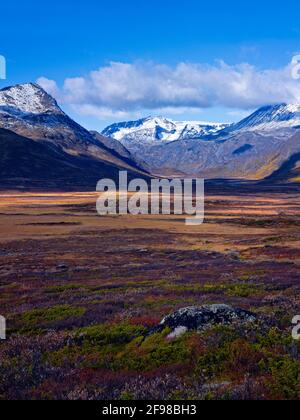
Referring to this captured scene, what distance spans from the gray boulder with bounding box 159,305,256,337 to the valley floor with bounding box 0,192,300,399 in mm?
552

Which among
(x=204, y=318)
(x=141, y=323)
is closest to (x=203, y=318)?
(x=204, y=318)

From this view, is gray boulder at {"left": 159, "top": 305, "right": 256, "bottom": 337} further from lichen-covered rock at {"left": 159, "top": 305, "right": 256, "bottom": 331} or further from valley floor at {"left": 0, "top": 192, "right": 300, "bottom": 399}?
valley floor at {"left": 0, "top": 192, "right": 300, "bottom": 399}

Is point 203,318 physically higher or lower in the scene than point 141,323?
higher

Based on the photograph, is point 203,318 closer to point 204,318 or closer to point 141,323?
point 204,318

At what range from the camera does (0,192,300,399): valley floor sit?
10930 mm

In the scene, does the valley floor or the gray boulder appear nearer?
the valley floor

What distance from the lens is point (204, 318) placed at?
14.7 m

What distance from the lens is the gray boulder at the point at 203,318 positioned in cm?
1438

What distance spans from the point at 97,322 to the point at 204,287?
9034mm

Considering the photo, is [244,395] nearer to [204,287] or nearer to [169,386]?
[169,386]

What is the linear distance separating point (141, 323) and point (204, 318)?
10.6 ft

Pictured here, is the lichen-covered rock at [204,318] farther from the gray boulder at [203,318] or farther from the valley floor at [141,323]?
the valley floor at [141,323]

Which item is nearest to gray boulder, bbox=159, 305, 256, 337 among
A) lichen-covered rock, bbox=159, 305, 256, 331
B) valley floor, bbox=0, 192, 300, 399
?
lichen-covered rock, bbox=159, 305, 256, 331

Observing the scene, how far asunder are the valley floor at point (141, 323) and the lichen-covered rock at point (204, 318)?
58 cm
